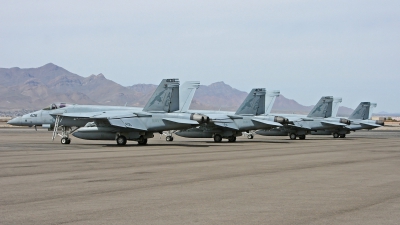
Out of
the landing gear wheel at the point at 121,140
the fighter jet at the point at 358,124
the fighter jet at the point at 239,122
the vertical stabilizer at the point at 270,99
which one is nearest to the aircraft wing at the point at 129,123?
the landing gear wheel at the point at 121,140

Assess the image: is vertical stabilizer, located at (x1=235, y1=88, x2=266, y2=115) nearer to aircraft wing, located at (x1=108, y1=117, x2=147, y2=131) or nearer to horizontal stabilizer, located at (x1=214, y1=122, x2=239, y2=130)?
horizontal stabilizer, located at (x1=214, y1=122, x2=239, y2=130)

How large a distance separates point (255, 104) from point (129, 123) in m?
12.0

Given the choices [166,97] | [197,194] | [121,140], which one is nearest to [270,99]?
[166,97]

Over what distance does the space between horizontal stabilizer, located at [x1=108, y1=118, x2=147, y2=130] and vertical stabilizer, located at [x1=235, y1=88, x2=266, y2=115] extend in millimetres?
10680

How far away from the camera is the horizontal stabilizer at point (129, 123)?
1264 inches

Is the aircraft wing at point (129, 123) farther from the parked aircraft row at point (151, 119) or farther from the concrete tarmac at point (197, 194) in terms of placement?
the concrete tarmac at point (197, 194)

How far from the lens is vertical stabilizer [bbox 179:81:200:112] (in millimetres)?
40656

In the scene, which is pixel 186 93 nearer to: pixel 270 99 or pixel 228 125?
pixel 228 125

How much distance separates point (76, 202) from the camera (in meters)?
10.2

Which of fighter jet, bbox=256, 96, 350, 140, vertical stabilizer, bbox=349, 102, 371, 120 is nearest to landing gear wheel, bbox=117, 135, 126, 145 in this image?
fighter jet, bbox=256, 96, 350, 140

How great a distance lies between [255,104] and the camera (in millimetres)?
40969

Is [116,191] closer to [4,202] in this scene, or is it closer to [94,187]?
[94,187]

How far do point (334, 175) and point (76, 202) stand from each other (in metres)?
8.01

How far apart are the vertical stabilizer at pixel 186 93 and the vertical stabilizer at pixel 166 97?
720 centimetres
